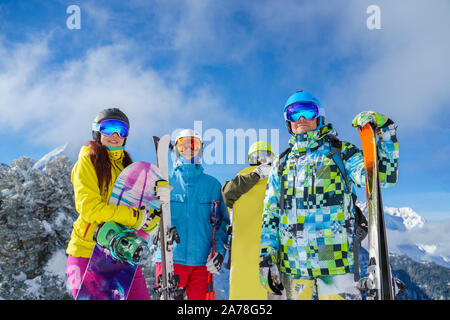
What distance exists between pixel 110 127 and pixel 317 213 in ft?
8.74

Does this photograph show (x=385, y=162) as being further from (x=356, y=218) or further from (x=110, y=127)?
(x=110, y=127)

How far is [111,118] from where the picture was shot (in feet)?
13.2

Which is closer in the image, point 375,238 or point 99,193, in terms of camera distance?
point 375,238

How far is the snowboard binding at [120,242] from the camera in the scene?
336cm

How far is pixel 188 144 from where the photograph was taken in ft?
16.0

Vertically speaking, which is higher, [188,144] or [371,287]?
[188,144]

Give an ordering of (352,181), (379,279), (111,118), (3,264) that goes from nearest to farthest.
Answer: (379,279), (352,181), (111,118), (3,264)

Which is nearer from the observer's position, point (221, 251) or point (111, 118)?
point (111, 118)

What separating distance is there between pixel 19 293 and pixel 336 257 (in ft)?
74.1

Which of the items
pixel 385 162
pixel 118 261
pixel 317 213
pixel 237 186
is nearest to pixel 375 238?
pixel 317 213

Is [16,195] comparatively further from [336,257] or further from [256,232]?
[336,257]

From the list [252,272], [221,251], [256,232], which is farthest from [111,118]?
[252,272]

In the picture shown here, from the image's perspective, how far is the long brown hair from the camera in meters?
3.64

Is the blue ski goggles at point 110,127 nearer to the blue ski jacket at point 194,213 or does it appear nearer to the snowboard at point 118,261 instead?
the snowboard at point 118,261
